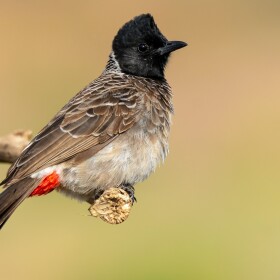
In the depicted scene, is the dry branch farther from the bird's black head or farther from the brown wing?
the bird's black head

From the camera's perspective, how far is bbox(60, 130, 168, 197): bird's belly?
17.7 ft

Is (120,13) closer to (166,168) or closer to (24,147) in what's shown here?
(166,168)

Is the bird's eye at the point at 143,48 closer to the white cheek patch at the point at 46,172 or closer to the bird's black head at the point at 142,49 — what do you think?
the bird's black head at the point at 142,49

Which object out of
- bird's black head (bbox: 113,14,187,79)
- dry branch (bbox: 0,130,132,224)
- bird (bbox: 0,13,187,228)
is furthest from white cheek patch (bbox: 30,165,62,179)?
bird's black head (bbox: 113,14,187,79)

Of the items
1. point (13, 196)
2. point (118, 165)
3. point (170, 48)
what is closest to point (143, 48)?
point (170, 48)

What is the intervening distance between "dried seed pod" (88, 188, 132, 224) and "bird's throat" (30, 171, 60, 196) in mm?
439

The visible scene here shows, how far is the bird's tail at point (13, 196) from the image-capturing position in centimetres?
512

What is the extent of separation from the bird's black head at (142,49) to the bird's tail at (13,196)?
1.20 metres

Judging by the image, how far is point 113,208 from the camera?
16.0 feet

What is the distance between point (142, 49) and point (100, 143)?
81 cm

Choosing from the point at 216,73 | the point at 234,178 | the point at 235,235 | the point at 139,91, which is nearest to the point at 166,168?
the point at 234,178

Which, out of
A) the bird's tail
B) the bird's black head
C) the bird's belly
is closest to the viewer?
the bird's tail

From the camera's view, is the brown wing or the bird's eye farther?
the bird's eye

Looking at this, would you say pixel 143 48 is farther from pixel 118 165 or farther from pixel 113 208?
pixel 113 208
